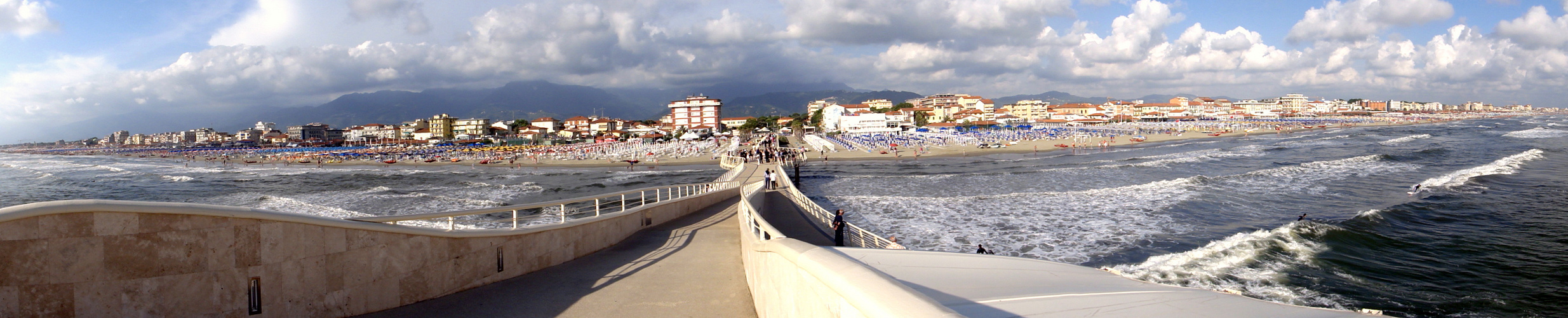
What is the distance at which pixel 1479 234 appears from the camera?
13734 millimetres

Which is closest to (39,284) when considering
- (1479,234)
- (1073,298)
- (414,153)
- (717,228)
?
(1073,298)

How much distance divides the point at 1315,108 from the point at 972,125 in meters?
131

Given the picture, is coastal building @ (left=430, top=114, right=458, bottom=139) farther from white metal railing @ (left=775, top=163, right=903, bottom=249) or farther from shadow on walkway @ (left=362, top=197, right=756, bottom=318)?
shadow on walkway @ (left=362, top=197, right=756, bottom=318)

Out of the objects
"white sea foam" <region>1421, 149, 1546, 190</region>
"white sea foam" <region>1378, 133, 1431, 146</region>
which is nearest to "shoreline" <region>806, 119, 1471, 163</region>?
"white sea foam" <region>1378, 133, 1431, 146</region>

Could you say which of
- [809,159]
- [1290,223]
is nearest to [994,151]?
[809,159]

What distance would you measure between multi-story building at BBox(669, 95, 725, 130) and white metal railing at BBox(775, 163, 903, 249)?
109 metres

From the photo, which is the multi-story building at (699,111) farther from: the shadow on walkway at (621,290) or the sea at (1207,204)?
the shadow on walkway at (621,290)

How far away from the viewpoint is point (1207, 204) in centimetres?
1900

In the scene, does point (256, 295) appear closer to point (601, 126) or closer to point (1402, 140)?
point (1402, 140)

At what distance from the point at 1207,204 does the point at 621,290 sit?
63.1 ft

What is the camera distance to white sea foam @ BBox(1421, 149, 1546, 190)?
22203mm

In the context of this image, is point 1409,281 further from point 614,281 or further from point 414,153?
point 414,153

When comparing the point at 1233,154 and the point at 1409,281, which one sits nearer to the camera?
the point at 1409,281

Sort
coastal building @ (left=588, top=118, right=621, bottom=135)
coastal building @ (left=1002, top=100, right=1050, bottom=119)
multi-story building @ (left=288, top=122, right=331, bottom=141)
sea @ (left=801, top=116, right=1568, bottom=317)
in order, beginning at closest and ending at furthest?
1. sea @ (left=801, top=116, right=1568, bottom=317)
2. coastal building @ (left=588, top=118, right=621, bottom=135)
3. multi-story building @ (left=288, top=122, right=331, bottom=141)
4. coastal building @ (left=1002, top=100, right=1050, bottom=119)
